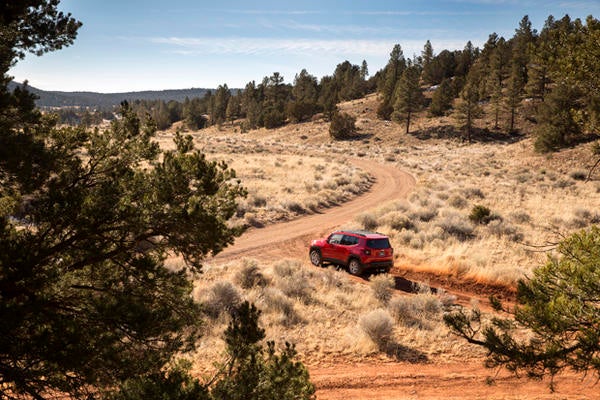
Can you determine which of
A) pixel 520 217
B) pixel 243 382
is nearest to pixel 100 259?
pixel 243 382

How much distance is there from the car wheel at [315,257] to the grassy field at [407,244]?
0.36 m

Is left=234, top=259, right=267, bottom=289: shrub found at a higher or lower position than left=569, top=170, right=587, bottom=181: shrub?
lower

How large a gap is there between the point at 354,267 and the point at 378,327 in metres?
5.71

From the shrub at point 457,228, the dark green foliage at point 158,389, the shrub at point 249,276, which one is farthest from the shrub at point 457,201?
the dark green foliage at point 158,389

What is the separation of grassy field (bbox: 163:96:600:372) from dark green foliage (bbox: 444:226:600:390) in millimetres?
1050

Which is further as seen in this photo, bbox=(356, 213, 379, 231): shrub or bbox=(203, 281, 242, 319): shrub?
bbox=(356, 213, 379, 231): shrub

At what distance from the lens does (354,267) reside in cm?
1638

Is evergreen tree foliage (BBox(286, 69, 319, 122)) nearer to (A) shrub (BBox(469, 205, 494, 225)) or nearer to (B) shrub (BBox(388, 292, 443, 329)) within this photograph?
(A) shrub (BBox(469, 205, 494, 225))

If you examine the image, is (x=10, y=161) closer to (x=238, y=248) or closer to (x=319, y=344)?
(x=319, y=344)

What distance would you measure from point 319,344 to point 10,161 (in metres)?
8.28

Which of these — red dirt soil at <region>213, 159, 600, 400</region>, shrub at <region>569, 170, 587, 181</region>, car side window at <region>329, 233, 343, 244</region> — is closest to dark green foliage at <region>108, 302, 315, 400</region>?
red dirt soil at <region>213, 159, 600, 400</region>

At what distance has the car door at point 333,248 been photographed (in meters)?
17.1

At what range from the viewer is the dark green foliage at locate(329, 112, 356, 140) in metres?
76.4

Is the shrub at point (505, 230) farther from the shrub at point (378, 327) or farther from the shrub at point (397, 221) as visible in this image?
the shrub at point (378, 327)
